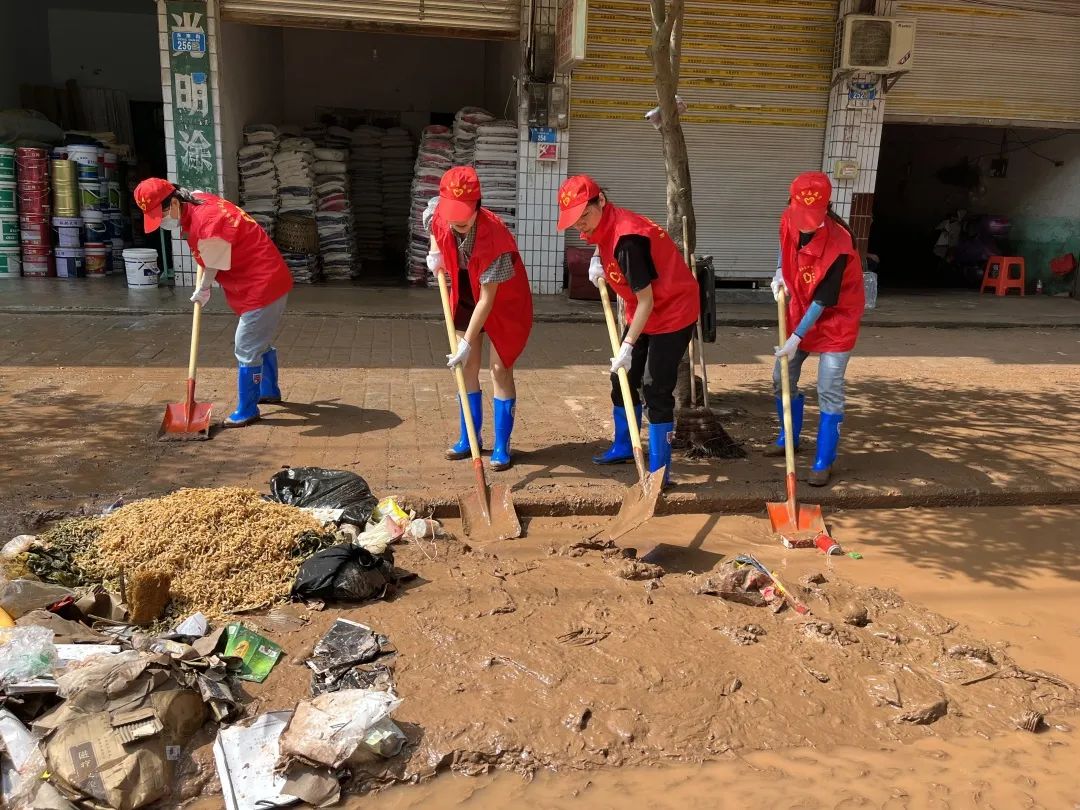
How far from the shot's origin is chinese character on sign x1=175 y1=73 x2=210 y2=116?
9.77 m

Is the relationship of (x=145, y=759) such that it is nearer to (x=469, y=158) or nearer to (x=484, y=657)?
(x=484, y=657)

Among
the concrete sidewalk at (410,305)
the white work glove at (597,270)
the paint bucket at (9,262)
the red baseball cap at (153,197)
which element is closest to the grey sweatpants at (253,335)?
the red baseball cap at (153,197)

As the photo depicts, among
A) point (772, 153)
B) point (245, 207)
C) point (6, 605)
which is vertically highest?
point (772, 153)

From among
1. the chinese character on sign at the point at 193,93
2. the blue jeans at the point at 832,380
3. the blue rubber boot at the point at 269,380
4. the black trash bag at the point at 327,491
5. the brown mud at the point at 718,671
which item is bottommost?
the brown mud at the point at 718,671

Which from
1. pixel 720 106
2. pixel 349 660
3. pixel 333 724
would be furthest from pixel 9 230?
pixel 333 724

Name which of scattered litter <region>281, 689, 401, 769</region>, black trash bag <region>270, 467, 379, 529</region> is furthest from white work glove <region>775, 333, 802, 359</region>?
scattered litter <region>281, 689, 401, 769</region>

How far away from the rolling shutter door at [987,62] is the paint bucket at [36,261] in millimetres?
10579

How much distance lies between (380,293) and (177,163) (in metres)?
2.64

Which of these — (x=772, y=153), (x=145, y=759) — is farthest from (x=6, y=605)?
(x=772, y=153)

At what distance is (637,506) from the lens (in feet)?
13.8

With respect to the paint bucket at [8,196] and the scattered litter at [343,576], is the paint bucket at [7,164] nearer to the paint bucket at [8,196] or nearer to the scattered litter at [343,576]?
the paint bucket at [8,196]

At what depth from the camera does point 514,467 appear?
5062 millimetres

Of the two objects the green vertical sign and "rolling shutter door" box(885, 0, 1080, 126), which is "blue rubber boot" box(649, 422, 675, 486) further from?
"rolling shutter door" box(885, 0, 1080, 126)

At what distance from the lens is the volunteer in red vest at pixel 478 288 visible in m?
4.51
